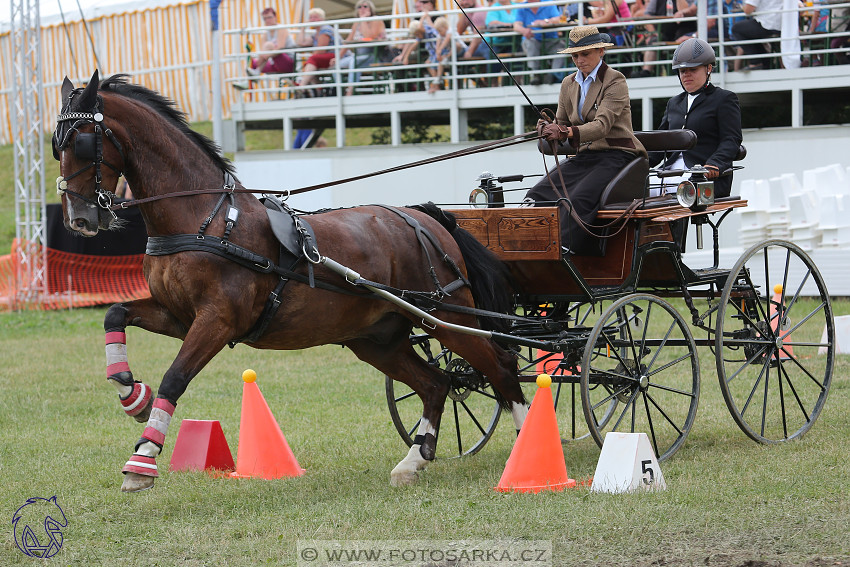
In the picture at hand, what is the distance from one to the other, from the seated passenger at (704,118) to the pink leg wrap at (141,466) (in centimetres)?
386

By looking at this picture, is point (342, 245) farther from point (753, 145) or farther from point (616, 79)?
point (753, 145)

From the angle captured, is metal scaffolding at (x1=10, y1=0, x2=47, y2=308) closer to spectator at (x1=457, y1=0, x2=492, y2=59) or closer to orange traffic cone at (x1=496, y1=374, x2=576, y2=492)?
spectator at (x1=457, y1=0, x2=492, y2=59)

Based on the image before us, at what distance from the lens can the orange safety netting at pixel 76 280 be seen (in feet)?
52.4

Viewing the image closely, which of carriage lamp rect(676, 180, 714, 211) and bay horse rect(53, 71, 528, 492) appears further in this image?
carriage lamp rect(676, 180, 714, 211)

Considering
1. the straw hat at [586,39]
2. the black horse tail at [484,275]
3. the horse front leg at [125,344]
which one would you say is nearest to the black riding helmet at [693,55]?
the straw hat at [586,39]

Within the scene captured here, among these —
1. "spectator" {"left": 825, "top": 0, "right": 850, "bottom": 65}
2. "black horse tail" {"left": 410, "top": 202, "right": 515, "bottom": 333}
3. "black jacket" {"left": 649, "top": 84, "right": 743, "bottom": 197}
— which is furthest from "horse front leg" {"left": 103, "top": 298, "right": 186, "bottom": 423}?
"spectator" {"left": 825, "top": 0, "right": 850, "bottom": 65}

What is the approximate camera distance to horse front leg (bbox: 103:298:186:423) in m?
5.57

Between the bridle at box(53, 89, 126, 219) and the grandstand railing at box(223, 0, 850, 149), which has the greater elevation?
the grandstand railing at box(223, 0, 850, 149)

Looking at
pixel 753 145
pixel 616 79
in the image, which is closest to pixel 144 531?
pixel 616 79

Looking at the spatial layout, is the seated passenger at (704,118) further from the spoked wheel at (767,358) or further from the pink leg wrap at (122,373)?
the pink leg wrap at (122,373)

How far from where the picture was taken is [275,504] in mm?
5715

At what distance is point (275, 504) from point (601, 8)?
11329mm

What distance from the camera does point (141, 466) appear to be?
17.4ft

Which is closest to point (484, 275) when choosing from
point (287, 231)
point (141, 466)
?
point (287, 231)
